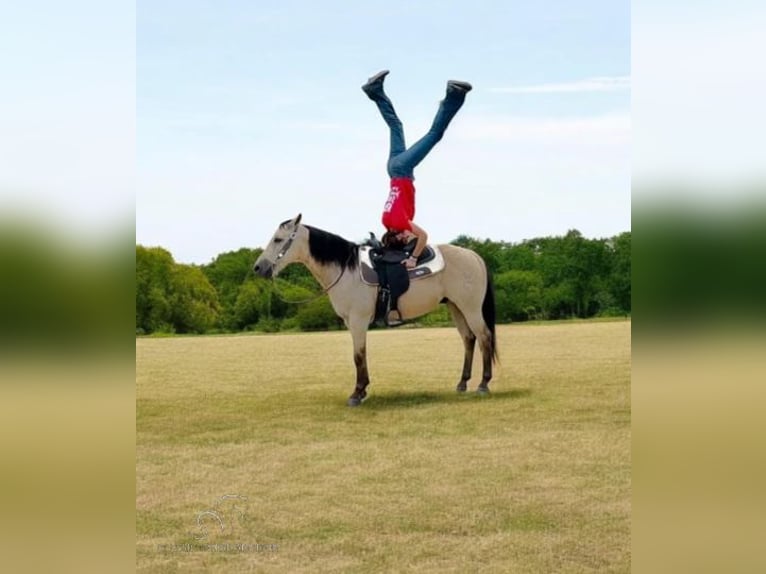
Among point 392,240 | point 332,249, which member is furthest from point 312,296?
point 392,240

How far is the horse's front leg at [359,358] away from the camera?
5.96 m

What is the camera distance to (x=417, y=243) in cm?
580

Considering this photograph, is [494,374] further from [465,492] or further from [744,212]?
[744,212]

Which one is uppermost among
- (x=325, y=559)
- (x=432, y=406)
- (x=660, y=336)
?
(x=660, y=336)

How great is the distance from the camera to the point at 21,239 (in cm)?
301

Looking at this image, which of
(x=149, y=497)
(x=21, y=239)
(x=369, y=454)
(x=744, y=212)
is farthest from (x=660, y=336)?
(x=149, y=497)

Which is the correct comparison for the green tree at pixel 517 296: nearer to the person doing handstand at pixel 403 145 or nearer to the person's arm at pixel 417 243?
the person's arm at pixel 417 243

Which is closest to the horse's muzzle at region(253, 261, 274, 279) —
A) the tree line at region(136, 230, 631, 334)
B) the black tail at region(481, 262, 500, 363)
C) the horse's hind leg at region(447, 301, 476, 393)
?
the tree line at region(136, 230, 631, 334)

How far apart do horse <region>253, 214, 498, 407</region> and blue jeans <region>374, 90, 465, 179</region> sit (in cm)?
82

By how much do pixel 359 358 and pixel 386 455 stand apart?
3.51 ft

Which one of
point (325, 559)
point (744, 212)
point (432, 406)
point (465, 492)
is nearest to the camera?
point (744, 212)

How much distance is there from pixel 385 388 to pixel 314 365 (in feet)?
2.20

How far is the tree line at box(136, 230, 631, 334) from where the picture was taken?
18.9 ft

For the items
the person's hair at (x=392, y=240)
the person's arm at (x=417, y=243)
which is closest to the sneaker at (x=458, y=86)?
the person's arm at (x=417, y=243)
